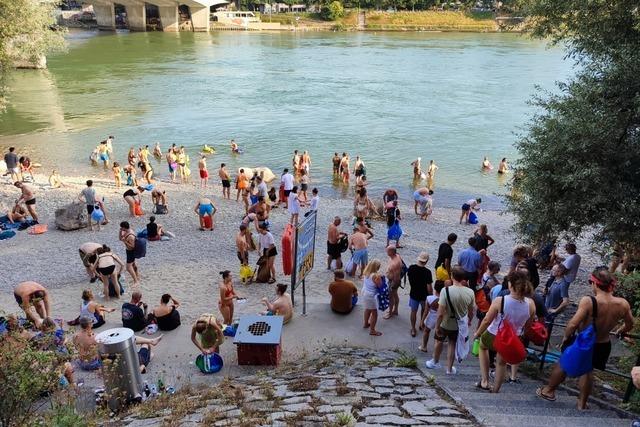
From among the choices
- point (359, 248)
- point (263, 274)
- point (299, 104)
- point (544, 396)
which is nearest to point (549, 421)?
point (544, 396)

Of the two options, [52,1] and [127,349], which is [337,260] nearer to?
[127,349]

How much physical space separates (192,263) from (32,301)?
14.1 ft

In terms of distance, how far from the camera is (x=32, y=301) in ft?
29.9

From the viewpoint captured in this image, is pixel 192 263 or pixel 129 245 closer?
pixel 129 245

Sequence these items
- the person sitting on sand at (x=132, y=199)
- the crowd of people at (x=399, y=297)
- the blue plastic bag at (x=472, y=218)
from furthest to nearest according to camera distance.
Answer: the blue plastic bag at (x=472, y=218), the person sitting on sand at (x=132, y=199), the crowd of people at (x=399, y=297)

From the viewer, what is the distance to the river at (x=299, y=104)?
2855 centimetres

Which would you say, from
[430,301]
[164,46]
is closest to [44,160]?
[430,301]

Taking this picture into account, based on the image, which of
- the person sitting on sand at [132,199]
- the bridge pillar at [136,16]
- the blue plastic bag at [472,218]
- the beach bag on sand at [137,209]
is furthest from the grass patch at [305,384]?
the bridge pillar at [136,16]

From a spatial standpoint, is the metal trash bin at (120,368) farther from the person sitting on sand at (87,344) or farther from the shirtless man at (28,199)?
the shirtless man at (28,199)

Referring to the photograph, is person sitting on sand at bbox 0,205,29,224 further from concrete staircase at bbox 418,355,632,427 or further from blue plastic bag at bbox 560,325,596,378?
blue plastic bag at bbox 560,325,596,378

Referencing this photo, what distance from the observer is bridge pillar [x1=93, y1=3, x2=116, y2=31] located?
93.4m

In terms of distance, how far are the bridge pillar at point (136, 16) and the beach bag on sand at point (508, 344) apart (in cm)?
9680

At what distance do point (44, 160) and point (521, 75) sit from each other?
44.5 metres

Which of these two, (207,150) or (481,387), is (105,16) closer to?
(207,150)
